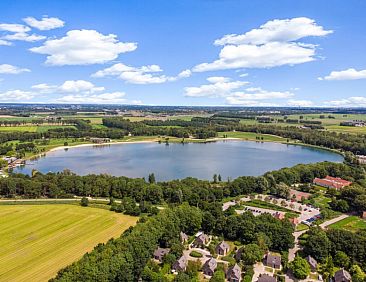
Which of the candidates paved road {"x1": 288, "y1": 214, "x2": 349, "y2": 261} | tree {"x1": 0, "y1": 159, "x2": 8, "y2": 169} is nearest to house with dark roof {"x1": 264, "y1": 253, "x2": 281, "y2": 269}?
paved road {"x1": 288, "y1": 214, "x2": 349, "y2": 261}

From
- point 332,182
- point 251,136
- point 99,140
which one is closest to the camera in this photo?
point 332,182

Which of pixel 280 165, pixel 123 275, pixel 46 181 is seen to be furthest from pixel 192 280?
pixel 280 165

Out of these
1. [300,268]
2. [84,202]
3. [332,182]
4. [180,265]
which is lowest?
[180,265]

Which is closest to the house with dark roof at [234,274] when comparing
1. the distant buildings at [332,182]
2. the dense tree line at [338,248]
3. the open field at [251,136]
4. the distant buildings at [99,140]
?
the dense tree line at [338,248]

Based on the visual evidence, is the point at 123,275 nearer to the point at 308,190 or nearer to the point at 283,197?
the point at 283,197

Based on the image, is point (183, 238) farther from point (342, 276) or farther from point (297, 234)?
point (342, 276)

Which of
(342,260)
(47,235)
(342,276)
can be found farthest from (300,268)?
(47,235)

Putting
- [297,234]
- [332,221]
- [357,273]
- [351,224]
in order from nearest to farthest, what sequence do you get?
1. [357,273]
2. [297,234]
3. [351,224]
4. [332,221]
